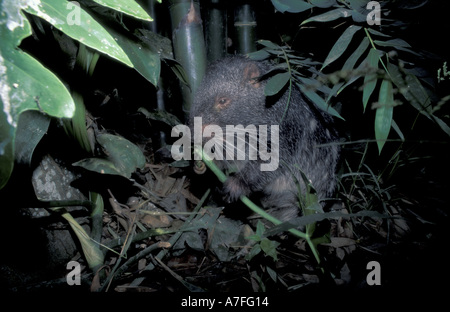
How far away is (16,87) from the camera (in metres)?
0.68

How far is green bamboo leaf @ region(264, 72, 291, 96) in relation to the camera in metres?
2.05

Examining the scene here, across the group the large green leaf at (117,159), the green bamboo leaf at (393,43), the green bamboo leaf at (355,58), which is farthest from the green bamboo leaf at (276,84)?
the large green leaf at (117,159)

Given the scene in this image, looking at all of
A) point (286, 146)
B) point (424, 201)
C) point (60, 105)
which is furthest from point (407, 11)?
point (60, 105)

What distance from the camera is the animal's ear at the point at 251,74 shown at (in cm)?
268

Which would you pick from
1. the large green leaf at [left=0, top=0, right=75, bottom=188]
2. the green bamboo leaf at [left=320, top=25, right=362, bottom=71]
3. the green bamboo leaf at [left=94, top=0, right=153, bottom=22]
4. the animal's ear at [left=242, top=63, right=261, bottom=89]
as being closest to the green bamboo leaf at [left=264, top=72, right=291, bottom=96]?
the green bamboo leaf at [left=320, top=25, right=362, bottom=71]

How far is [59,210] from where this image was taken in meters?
1.62

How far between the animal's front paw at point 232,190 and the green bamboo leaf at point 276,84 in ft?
3.03

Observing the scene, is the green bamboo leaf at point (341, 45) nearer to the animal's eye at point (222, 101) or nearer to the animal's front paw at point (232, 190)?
the animal's eye at point (222, 101)

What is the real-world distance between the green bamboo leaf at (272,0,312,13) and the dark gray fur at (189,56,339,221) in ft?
2.33

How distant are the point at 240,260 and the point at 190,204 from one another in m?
0.80

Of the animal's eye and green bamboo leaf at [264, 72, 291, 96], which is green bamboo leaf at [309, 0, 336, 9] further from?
the animal's eye

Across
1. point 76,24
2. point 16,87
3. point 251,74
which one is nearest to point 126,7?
point 76,24

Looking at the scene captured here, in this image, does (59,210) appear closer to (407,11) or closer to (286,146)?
(286,146)

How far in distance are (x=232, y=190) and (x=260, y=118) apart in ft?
2.49
